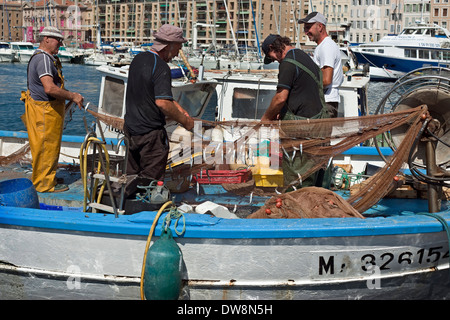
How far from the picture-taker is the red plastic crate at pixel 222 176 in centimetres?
565

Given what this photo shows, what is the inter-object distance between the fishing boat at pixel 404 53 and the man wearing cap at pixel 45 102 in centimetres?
4651

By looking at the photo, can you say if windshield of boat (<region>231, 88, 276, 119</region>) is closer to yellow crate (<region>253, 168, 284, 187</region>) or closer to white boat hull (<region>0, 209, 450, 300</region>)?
yellow crate (<region>253, 168, 284, 187</region>)

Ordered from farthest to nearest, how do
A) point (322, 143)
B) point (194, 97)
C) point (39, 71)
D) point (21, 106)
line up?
point (21, 106) → point (194, 97) → point (39, 71) → point (322, 143)

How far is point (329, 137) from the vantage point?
5016 millimetres

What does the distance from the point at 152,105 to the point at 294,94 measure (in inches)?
52.6

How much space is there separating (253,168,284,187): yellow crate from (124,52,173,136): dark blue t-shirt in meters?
1.22

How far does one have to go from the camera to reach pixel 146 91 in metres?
4.88

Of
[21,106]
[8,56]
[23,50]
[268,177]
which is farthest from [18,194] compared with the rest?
[23,50]

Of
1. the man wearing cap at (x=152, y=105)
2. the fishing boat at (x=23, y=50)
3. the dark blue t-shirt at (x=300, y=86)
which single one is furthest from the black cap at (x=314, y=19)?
the fishing boat at (x=23, y=50)

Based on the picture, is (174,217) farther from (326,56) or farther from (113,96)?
(113,96)

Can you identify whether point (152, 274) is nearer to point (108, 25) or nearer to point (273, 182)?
point (273, 182)

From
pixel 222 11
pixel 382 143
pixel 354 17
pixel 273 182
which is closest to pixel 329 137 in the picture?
pixel 273 182
